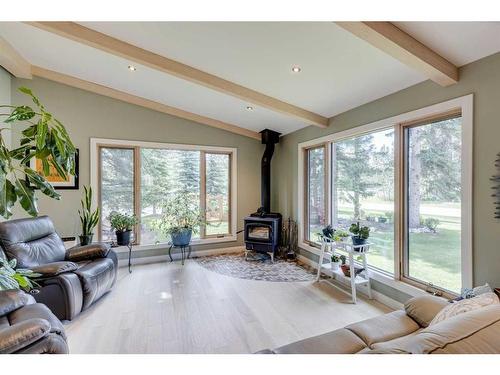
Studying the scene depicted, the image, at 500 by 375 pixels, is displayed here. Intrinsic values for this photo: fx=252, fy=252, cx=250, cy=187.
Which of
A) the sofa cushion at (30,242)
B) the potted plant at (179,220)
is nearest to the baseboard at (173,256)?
the potted plant at (179,220)

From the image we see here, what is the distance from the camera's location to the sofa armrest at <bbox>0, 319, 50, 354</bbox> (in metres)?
1.26

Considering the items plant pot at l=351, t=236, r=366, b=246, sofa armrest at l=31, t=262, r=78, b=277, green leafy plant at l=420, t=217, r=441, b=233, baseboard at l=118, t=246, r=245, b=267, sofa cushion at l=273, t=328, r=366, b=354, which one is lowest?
baseboard at l=118, t=246, r=245, b=267

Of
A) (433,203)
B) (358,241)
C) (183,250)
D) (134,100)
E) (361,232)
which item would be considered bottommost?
(183,250)

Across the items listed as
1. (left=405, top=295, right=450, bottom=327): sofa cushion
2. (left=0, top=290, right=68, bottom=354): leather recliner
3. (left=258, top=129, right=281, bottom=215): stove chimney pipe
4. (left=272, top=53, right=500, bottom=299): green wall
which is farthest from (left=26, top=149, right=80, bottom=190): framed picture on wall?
(left=272, top=53, right=500, bottom=299): green wall

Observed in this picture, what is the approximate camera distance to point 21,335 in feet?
4.27

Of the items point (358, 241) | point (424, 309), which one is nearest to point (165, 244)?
point (358, 241)

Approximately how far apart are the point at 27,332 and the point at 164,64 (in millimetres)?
2676

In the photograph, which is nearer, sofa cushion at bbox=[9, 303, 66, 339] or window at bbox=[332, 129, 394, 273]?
sofa cushion at bbox=[9, 303, 66, 339]

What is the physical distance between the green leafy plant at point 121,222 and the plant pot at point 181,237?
70cm

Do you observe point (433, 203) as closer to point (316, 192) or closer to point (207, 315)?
point (316, 192)

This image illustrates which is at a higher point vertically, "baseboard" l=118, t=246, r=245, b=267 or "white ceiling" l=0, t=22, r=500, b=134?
"white ceiling" l=0, t=22, r=500, b=134

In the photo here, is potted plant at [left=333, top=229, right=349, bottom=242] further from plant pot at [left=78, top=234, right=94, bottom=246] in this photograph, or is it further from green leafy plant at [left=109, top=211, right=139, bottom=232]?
plant pot at [left=78, top=234, right=94, bottom=246]

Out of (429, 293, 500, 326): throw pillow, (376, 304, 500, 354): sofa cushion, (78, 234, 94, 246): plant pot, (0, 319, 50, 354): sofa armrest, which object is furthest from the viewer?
(78, 234, 94, 246): plant pot

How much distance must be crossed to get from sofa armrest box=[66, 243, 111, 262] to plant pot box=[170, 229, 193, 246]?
1.23m
